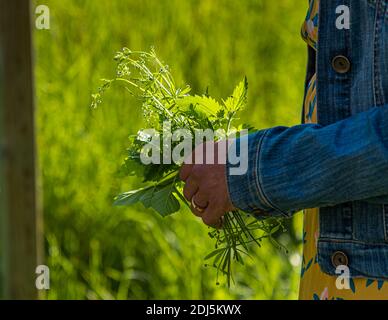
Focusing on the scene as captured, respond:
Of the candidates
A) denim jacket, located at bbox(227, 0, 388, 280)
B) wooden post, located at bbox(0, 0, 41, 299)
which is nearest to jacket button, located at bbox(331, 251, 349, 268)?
denim jacket, located at bbox(227, 0, 388, 280)

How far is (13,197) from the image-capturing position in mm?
2291

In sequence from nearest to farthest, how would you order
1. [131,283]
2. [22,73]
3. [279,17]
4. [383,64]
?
[383,64] → [22,73] → [131,283] → [279,17]

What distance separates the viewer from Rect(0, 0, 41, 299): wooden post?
7.45 ft

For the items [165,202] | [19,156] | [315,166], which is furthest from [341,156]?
[19,156]

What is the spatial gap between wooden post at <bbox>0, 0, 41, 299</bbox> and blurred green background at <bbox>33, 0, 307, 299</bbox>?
440mm

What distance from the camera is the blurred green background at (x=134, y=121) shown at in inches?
109

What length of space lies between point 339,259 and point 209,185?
0.23 m

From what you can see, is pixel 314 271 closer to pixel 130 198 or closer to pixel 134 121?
pixel 130 198

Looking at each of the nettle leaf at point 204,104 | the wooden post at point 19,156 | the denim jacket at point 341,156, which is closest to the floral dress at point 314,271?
the denim jacket at point 341,156

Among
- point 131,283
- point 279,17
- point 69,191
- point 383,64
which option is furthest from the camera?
point 279,17

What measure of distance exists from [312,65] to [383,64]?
29 cm
